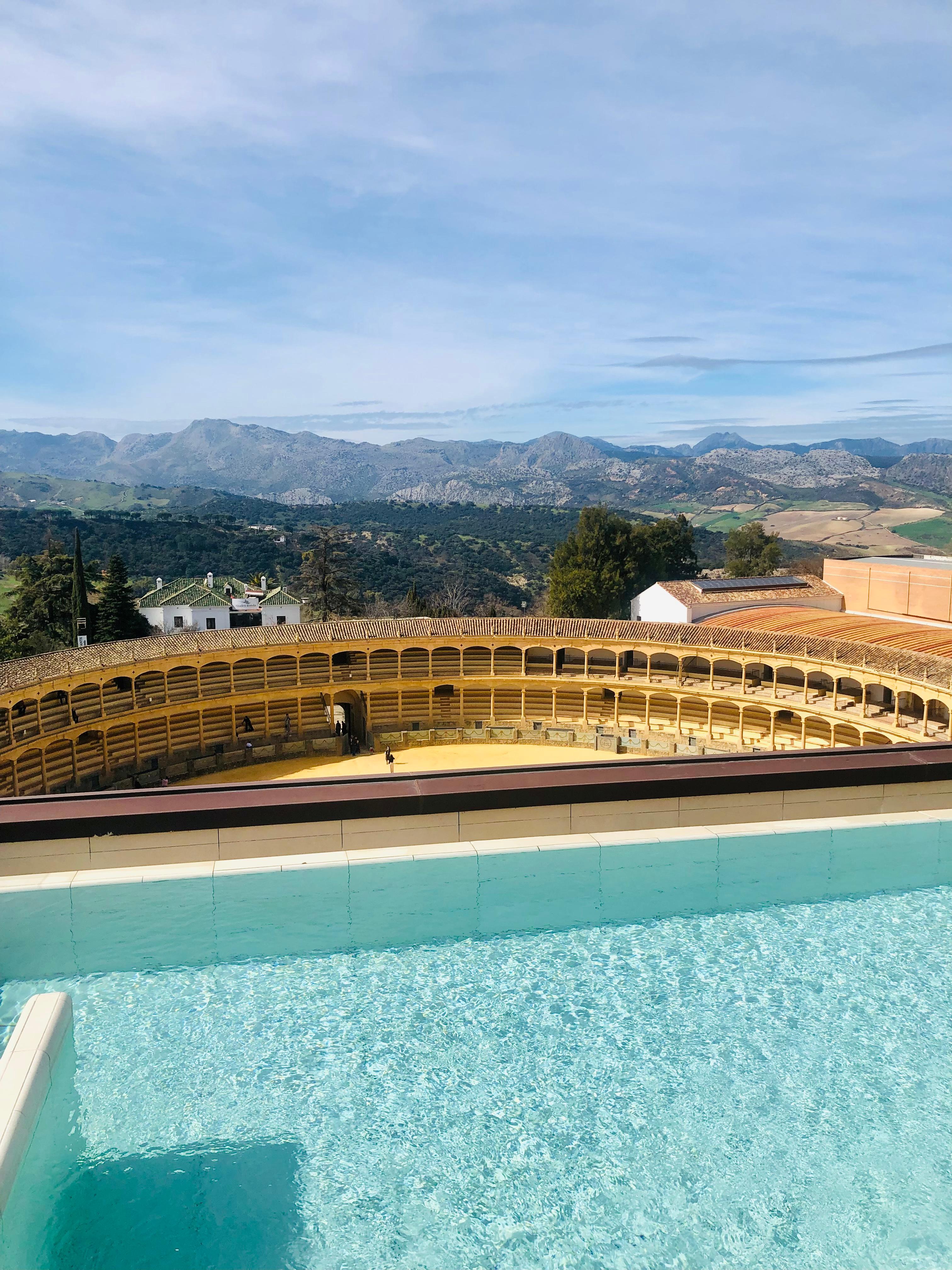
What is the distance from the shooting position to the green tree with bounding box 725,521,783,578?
61219mm

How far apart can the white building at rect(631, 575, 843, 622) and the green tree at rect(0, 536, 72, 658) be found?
95.2 feet

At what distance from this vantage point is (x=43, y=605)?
4559 cm

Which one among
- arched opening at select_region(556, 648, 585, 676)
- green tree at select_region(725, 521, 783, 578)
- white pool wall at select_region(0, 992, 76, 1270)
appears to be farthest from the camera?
green tree at select_region(725, 521, 783, 578)

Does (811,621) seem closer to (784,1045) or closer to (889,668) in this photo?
(889,668)

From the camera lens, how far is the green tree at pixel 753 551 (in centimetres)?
6122

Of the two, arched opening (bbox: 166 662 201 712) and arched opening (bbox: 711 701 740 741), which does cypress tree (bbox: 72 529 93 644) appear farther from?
arched opening (bbox: 711 701 740 741)

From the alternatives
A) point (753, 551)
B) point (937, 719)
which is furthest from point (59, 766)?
point (753, 551)

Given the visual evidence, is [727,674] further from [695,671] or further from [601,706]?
[601,706]

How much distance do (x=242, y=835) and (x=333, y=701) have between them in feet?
80.2

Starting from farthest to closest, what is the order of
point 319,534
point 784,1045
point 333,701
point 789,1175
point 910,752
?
point 319,534 → point 333,701 → point 910,752 → point 784,1045 → point 789,1175

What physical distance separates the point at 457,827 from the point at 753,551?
5954 cm

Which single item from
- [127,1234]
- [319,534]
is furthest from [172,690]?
[127,1234]

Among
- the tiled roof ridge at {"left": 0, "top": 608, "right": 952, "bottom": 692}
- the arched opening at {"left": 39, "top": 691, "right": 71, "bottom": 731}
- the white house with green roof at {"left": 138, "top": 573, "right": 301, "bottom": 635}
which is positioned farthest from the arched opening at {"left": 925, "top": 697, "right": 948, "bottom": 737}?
the white house with green roof at {"left": 138, "top": 573, "right": 301, "bottom": 635}

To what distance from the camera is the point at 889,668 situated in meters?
25.8
